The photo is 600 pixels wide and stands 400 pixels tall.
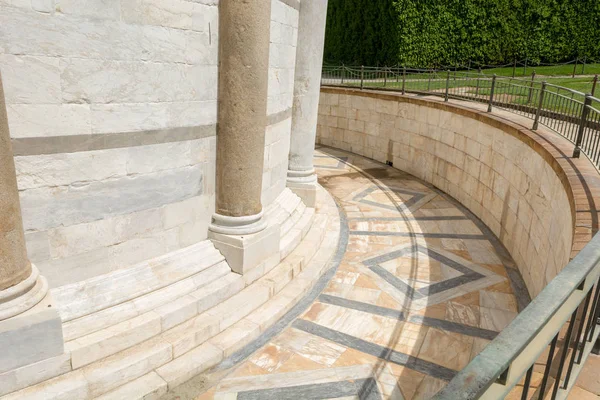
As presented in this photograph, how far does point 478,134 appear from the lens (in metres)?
10.9

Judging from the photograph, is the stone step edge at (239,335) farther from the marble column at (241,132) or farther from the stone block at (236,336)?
the marble column at (241,132)

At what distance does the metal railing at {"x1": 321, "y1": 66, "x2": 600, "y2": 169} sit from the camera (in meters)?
6.81

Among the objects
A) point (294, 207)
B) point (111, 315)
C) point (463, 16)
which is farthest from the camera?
point (463, 16)

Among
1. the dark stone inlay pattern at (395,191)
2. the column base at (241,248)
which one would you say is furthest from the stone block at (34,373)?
the dark stone inlay pattern at (395,191)

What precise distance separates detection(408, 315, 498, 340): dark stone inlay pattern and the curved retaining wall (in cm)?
112

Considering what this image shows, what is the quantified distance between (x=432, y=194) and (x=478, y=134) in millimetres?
2144

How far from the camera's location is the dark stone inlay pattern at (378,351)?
205 inches

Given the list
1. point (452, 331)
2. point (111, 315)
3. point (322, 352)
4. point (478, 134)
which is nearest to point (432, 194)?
point (478, 134)

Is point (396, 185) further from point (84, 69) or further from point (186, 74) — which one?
point (84, 69)

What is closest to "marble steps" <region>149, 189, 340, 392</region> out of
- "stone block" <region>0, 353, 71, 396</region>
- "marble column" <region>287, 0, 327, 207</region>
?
"stone block" <region>0, 353, 71, 396</region>

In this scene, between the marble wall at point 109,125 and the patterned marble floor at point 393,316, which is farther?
the patterned marble floor at point 393,316

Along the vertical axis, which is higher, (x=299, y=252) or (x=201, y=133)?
(x=201, y=133)

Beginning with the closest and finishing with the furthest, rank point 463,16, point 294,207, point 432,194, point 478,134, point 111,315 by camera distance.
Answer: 1. point 111,315
2. point 294,207
3. point 478,134
4. point 432,194
5. point 463,16

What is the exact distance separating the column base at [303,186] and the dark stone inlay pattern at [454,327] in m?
3.50
